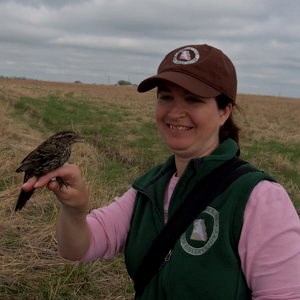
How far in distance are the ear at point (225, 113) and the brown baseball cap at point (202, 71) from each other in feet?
0.42

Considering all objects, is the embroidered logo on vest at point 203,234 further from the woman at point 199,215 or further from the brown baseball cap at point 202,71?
the brown baseball cap at point 202,71

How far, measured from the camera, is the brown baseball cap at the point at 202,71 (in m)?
2.77

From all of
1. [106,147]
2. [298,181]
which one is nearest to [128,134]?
[106,147]

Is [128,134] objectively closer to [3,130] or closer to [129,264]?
[3,130]

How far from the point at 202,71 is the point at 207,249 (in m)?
0.94

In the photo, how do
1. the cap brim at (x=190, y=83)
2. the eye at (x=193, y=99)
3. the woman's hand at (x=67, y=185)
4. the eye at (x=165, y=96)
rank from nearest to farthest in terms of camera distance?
the woman's hand at (x=67, y=185) → the cap brim at (x=190, y=83) → the eye at (x=193, y=99) → the eye at (x=165, y=96)

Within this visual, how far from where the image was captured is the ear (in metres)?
2.99

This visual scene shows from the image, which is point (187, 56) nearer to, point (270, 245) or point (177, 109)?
point (177, 109)

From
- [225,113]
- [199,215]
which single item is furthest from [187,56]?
[199,215]

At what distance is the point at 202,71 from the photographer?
278 cm

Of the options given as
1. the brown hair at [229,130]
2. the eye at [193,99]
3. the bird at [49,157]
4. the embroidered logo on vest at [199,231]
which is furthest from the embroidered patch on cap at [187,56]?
the embroidered logo on vest at [199,231]

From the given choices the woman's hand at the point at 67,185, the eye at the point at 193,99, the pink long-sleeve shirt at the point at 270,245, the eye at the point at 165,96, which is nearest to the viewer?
the pink long-sleeve shirt at the point at 270,245

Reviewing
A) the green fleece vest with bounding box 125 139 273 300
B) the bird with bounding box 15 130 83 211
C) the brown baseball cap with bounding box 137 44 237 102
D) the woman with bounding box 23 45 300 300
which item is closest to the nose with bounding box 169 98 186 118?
the woman with bounding box 23 45 300 300

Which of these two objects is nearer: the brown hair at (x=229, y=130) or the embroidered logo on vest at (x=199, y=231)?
the embroidered logo on vest at (x=199, y=231)
